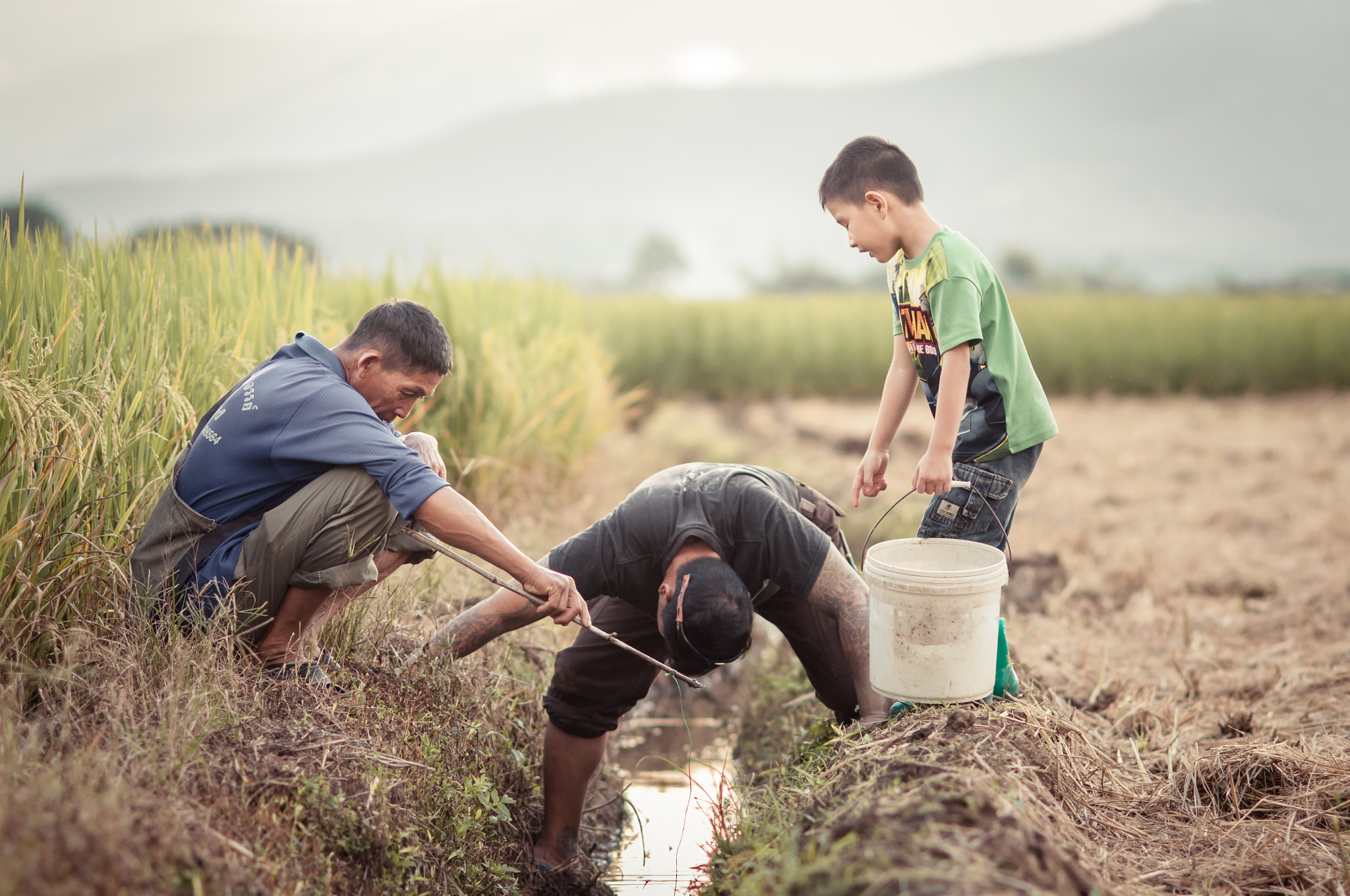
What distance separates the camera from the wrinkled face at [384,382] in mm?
2518

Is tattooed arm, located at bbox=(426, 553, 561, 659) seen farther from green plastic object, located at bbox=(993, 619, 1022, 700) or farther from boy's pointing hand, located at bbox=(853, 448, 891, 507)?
green plastic object, located at bbox=(993, 619, 1022, 700)

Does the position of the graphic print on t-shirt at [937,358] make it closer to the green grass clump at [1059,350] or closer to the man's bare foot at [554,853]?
the man's bare foot at [554,853]

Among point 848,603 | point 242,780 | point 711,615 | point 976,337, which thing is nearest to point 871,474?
Result: point 848,603

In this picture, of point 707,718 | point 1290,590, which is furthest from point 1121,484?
point 707,718

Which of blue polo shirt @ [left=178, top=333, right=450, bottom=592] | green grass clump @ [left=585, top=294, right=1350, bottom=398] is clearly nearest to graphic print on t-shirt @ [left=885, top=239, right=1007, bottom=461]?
blue polo shirt @ [left=178, top=333, right=450, bottom=592]

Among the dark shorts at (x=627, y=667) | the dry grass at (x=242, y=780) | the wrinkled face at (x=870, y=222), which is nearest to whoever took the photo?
the dry grass at (x=242, y=780)

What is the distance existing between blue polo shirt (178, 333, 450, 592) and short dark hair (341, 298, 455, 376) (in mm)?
143

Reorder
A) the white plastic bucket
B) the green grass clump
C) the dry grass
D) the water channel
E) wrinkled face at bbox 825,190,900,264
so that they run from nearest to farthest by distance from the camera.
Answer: the dry grass → the white plastic bucket → wrinkled face at bbox 825,190,900,264 → the water channel → the green grass clump

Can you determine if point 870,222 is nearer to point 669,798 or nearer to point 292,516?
point 292,516

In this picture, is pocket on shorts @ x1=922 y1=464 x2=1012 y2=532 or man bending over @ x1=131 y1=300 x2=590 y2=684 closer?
man bending over @ x1=131 y1=300 x2=590 y2=684

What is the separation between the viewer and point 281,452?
7.67 ft

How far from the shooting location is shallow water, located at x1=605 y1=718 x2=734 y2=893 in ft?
9.53

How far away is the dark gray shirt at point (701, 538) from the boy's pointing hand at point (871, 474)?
1.11 ft

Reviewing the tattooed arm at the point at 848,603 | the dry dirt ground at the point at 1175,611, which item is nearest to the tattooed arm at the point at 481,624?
the tattooed arm at the point at 848,603
